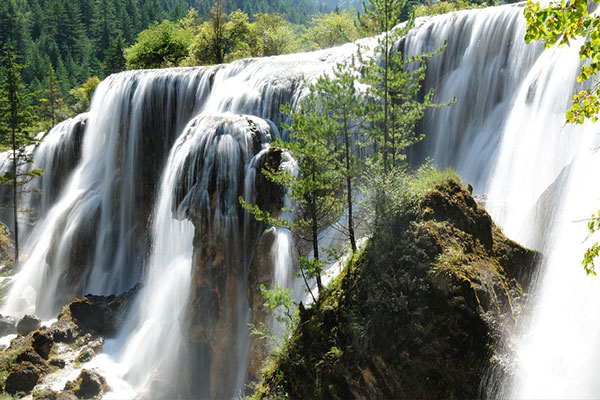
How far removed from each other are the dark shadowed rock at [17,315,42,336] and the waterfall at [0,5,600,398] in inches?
143

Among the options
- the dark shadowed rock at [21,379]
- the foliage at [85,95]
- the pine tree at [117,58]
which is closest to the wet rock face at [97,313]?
the dark shadowed rock at [21,379]

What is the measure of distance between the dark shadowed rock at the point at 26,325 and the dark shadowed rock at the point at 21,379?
15.2 ft

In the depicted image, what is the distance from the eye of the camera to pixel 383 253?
840 centimetres

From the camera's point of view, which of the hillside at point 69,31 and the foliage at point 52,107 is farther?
the hillside at point 69,31

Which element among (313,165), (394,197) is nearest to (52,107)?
(313,165)

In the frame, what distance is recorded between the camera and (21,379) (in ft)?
54.9

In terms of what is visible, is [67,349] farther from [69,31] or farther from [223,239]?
[69,31]

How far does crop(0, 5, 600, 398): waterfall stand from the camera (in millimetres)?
8383

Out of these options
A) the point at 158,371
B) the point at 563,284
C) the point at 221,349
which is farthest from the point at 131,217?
the point at 563,284

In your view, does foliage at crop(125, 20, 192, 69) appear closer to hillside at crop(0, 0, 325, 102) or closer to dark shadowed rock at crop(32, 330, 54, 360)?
dark shadowed rock at crop(32, 330, 54, 360)

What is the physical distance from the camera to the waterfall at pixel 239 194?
27.5 ft

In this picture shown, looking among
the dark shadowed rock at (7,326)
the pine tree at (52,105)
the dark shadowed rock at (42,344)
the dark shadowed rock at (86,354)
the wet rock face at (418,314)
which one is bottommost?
the dark shadowed rock at (7,326)

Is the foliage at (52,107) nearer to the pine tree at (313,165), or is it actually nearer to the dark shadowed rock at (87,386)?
the dark shadowed rock at (87,386)

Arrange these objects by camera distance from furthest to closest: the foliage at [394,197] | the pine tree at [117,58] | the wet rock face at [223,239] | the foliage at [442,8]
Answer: the pine tree at [117,58]
the foliage at [442,8]
the wet rock face at [223,239]
the foliage at [394,197]
